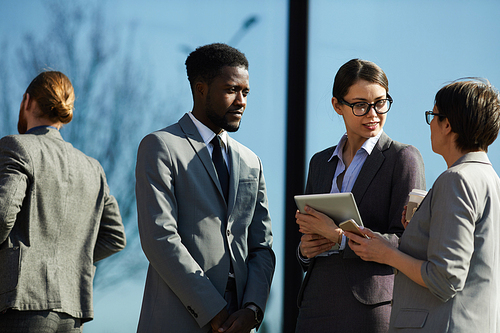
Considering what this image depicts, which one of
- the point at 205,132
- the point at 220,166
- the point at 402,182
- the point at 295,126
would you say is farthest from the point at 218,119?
the point at 295,126

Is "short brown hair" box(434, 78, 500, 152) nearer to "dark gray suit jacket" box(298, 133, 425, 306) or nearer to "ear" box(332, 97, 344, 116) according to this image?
"dark gray suit jacket" box(298, 133, 425, 306)

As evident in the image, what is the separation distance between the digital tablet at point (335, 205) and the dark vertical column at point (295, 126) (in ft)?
5.95

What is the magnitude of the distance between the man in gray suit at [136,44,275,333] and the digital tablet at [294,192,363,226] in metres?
0.30

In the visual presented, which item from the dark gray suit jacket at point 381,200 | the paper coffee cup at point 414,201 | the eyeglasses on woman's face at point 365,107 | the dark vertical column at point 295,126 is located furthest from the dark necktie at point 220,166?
the dark vertical column at point 295,126

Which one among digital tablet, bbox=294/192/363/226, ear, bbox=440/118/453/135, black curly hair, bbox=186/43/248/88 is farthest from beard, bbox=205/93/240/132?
ear, bbox=440/118/453/135

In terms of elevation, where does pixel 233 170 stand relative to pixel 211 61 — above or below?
below

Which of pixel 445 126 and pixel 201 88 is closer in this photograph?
pixel 445 126

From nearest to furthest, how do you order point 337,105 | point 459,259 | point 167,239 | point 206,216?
1. point 459,259
2. point 167,239
3. point 206,216
4. point 337,105

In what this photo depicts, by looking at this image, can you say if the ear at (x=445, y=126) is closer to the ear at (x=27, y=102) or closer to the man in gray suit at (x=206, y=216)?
the man in gray suit at (x=206, y=216)

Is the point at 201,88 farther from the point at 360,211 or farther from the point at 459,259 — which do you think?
the point at 459,259

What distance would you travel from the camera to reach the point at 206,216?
6.23 ft

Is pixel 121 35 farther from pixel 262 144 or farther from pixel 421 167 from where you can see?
pixel 421 167

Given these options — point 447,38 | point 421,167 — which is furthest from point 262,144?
point 421,167

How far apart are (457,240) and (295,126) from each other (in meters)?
2.42
